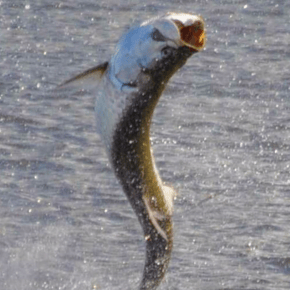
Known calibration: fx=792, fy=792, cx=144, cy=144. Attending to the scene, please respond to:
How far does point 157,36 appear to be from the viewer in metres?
3.52

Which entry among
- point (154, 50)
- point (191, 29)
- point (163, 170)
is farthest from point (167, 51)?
point (163, 170)

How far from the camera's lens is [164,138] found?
7859 mm

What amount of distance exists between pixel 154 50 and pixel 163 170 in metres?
3.61

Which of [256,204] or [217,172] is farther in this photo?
[217,172]

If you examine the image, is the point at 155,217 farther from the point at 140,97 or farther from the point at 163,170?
the point at 163,170

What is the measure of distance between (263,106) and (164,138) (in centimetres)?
158

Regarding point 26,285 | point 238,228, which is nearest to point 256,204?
point 238,228

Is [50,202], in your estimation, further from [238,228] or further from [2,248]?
[238,228]

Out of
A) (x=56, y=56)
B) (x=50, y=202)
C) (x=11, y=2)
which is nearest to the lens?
(x=50, y=202)

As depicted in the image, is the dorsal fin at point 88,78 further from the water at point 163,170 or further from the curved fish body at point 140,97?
the water at point 163,170

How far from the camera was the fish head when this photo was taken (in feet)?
11.1

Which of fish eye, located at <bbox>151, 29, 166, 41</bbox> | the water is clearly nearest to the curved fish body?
fish eye, located at <bbox>151, 29, 166, 41</bbox>

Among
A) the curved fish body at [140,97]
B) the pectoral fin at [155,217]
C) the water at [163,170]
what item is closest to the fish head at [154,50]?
the curved fish body at [140,97]

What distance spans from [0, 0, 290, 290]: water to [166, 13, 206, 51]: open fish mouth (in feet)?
2.90
